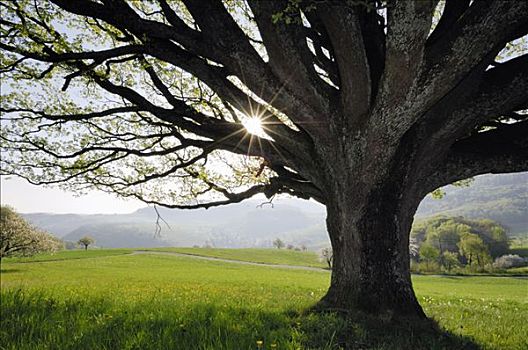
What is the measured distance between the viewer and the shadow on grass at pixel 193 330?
351 centimetres

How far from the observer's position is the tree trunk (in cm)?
523

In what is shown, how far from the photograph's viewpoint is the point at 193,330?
395 cm

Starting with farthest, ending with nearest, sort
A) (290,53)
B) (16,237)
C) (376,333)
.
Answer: (16,237) < (290,53) < (376,333)

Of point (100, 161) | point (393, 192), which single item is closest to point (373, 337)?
point (393, 192)

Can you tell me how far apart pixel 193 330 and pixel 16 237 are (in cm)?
4625

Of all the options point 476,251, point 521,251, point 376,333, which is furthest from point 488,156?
point 521,251

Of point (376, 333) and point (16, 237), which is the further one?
point (16, 237)

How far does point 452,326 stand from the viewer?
556 cm

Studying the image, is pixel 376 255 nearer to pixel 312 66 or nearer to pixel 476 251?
pixel 312 66

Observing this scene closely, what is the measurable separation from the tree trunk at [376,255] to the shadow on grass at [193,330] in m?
0.45

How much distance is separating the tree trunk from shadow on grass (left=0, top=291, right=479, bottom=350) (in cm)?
45

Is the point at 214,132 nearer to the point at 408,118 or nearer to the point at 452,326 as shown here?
the point at 408,118

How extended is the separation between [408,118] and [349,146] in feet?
3.70

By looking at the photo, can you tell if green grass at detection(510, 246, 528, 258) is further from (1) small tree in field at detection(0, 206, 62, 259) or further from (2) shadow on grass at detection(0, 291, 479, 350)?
(1) small tree in field at detection(0, 206, 62, 259)
